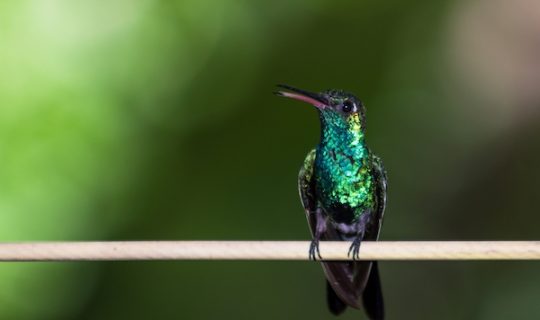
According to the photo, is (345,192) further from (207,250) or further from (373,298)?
(207,250)

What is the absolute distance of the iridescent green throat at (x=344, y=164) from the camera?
331cm

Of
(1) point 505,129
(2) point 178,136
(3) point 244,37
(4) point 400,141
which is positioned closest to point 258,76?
(3) point 244,37

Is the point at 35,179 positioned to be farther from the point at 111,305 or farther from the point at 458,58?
the point at 458,58

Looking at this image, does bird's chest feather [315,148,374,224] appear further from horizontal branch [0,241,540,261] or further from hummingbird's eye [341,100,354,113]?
horizontal branch [0,241,540,261]

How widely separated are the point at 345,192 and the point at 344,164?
0.12m

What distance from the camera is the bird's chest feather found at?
3.35 metres

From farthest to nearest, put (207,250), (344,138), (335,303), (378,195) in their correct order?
(378,195)
(344,138)
(335,303)
(207,250)

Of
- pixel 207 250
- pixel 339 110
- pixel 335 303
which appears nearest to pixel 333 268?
pixel 335 303

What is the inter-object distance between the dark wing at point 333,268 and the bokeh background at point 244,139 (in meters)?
1.47

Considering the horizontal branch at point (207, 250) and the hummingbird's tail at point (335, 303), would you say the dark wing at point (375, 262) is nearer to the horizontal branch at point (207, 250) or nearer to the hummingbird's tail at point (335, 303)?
the hummingbird's tail at point (335, 303)

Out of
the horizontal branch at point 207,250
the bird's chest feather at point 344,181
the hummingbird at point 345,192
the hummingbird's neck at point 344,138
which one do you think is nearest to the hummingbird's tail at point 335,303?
the hummingbird at point 345,192

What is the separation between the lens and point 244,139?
5062 mm

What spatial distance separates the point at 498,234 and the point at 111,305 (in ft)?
8.61

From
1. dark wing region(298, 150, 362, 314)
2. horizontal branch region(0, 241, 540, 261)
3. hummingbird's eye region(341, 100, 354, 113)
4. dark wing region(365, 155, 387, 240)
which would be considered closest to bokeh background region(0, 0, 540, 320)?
dark wing region(298, 150, 362, 314)
